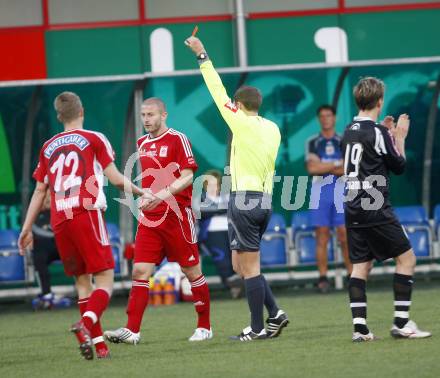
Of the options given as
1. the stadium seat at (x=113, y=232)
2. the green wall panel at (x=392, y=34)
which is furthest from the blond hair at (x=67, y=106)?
the green wall panel at (x=392, y=34)

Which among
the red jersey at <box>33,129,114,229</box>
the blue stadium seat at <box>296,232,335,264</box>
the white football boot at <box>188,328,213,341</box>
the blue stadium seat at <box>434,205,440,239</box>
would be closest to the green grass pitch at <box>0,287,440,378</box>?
the white football boot at <box>188,328,213,341</box>

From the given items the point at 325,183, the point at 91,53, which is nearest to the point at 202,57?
the point at 325,183

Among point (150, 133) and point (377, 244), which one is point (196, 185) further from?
point (377, 244)

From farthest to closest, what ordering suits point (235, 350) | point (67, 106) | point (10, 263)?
1. point (10, 263)
2. point (235, 350)
3. point (67, 106)

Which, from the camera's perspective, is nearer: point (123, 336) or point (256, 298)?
point (256, 298)

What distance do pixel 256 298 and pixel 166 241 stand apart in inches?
36.6

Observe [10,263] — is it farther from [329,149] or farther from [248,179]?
[248,179]

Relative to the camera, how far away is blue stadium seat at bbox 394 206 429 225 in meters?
14.7

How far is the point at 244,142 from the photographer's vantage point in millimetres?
8922

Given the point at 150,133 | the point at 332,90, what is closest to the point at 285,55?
the point at 332,90

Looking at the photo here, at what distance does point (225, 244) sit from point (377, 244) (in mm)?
5965

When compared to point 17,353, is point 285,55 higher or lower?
higher

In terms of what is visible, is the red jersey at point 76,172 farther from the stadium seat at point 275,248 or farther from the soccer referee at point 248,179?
the stadium seat at point 275,248

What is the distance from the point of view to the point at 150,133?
942cm
